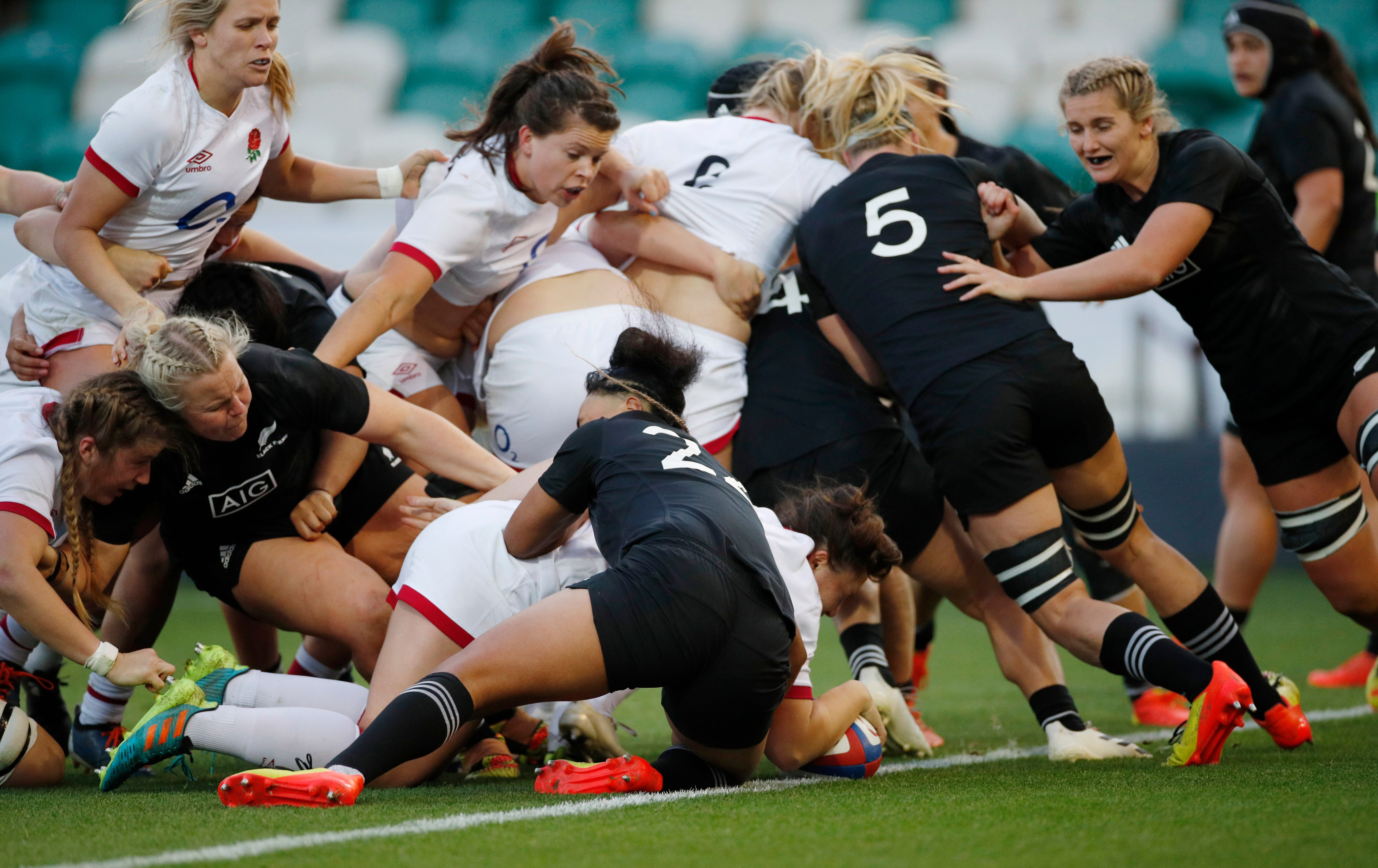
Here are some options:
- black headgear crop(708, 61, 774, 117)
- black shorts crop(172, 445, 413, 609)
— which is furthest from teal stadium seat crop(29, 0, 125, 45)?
black shorts crop(172, 445, 413, 609)

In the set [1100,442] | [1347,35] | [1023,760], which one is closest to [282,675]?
[1023,760]

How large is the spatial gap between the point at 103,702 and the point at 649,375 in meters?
1.82

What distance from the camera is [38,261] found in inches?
153

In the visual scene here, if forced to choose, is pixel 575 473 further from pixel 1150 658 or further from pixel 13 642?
pixel 13 642

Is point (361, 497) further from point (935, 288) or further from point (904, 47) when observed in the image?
point (904, 47)

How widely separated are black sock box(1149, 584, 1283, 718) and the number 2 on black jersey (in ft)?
4.62

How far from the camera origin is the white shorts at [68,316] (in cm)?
371

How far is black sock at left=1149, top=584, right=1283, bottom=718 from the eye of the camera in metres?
3.52

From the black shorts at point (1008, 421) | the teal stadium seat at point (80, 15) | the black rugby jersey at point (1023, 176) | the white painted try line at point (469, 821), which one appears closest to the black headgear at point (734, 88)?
the black rugby jersey at point (1023, 176)

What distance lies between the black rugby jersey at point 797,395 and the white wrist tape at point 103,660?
1.79 meters

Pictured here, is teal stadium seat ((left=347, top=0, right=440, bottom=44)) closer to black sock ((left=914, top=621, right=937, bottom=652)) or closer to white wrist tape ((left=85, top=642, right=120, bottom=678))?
black sock ((left=914, top=621, right=937, bottom=652))

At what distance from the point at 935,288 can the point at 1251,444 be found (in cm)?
105

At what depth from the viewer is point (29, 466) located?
3.04 m

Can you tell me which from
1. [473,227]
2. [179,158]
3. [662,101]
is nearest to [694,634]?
[473,227]
